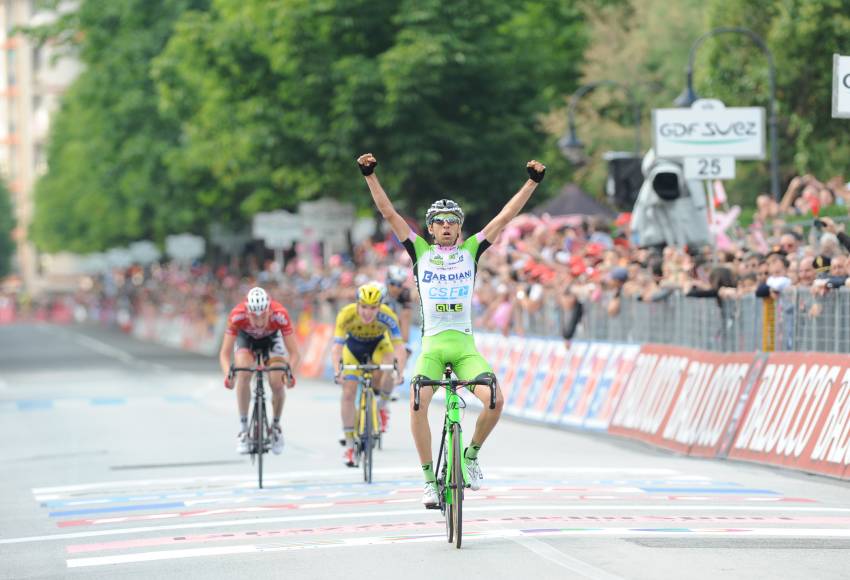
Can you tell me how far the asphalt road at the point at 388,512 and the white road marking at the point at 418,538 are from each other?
2 cm

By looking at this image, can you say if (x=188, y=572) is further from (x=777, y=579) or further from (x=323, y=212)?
(x=323, y=212)

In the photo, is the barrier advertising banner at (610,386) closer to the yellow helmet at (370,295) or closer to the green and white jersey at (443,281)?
the yellow helmet at (370,295)

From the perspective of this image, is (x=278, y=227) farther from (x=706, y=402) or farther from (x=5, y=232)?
(x=5, y=232)

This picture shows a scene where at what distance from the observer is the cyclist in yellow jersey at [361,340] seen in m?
17.6

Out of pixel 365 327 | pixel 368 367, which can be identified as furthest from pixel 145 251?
pixel 368 367

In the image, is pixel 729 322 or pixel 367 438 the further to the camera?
pixel 729 322

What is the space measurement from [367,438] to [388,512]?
116 inches

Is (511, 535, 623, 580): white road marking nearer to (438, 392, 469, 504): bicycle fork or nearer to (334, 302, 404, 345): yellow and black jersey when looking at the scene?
(438, 392, 469, 504): bicycle fork

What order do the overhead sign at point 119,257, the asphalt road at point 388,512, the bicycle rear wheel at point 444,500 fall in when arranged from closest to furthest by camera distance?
the asphalt road at point 388,512 < the bicycle rear wheel at point 444,500 < the overhead sign at point 119,257

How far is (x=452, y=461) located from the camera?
1171cm

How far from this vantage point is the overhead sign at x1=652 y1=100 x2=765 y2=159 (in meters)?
21.3

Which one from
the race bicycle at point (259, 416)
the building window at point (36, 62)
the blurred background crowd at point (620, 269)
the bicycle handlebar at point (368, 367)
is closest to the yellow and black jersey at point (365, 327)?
the bicycle handlebar at point (368, 367)

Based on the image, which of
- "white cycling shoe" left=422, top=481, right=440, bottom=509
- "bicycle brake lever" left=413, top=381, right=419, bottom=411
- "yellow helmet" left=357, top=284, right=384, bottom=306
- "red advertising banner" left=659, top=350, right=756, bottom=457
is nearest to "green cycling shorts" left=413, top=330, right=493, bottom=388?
"bicycle brake lever" left=413, top=381, right=419, bottom=411

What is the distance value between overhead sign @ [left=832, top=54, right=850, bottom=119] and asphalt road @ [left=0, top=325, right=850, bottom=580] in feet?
9.98
